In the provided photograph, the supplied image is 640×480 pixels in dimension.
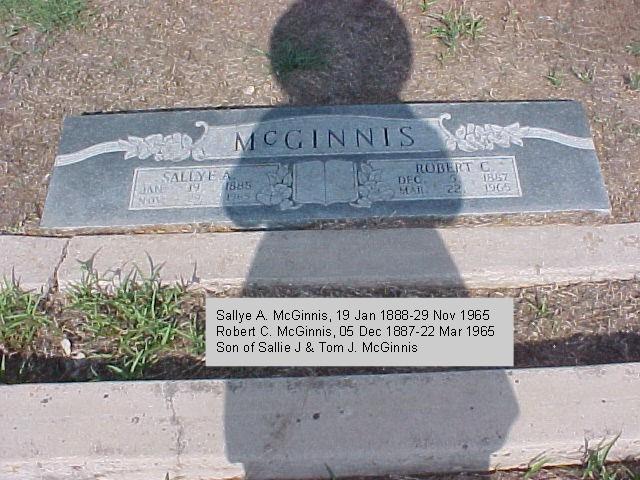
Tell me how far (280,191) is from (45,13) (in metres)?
1.64

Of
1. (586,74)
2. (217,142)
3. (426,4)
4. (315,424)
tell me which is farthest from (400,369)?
(426,4)

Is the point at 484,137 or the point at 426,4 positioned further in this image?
the point at 426,4

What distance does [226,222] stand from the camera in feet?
8.40

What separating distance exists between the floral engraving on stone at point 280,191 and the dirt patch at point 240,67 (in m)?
0.48

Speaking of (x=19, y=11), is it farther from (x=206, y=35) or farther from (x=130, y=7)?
(x=206, y=35)

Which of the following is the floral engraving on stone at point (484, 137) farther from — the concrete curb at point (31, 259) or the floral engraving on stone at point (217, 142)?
the concrete curb at point (31, 259)

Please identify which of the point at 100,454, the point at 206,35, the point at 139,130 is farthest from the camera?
the point at 206,35

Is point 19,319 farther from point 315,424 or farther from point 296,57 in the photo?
point 296,57

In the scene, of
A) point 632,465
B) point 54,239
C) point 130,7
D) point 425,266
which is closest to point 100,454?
point 54,239

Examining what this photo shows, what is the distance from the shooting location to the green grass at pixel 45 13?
3.31 m

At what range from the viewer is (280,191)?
2627 mm

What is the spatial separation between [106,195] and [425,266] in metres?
1.25

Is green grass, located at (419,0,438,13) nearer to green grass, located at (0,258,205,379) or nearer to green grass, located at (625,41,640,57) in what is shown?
green grass, located at (625,41,640,57)

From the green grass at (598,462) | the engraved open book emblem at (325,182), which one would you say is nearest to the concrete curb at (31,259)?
the engraved open book emblem at (325,182)
